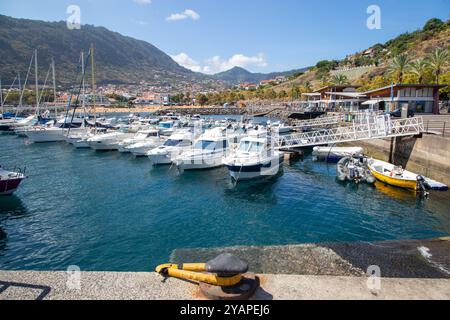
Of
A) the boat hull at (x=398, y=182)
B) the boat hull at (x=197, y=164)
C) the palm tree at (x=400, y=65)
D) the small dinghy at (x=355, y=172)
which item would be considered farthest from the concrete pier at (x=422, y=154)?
the palm tree at (x=400, y=65)

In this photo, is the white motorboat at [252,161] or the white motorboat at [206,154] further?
the white motorboat at [206,154]

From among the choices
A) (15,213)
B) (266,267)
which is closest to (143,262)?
(266,267)

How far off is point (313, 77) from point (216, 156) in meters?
135

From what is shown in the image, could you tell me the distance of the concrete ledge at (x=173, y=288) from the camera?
5.97m

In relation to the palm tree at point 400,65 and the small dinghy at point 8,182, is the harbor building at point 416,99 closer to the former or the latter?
the palm tree at point 400,65

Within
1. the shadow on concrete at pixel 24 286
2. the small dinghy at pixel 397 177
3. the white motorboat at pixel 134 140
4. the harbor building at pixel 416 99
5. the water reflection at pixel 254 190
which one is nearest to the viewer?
the shadow on concrete at pixel 24 286

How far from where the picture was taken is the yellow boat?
2069 centimetres

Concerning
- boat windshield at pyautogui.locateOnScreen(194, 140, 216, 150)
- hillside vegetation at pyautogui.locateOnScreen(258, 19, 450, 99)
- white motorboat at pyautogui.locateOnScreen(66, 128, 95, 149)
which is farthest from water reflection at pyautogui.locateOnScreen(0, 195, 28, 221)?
hillside vegetation at pyautogui.locateOnScreen(258, 19, 450, 99)

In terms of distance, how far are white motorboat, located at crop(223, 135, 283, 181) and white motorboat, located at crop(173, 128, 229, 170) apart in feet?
11.1

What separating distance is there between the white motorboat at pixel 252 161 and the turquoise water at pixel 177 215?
841mm

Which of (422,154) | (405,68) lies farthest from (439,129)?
(405,68)

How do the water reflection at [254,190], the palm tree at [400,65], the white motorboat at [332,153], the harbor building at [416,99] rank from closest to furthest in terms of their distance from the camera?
1. the water reflection at [254,190]
2. the white motorboat at [332,153]
3. the harbor building at [416,99]
4. the palm tree at [400,65]

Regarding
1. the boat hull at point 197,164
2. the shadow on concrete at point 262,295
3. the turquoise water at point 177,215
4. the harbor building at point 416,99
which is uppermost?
the harbor building at point 416,99

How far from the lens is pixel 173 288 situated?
6.22m
